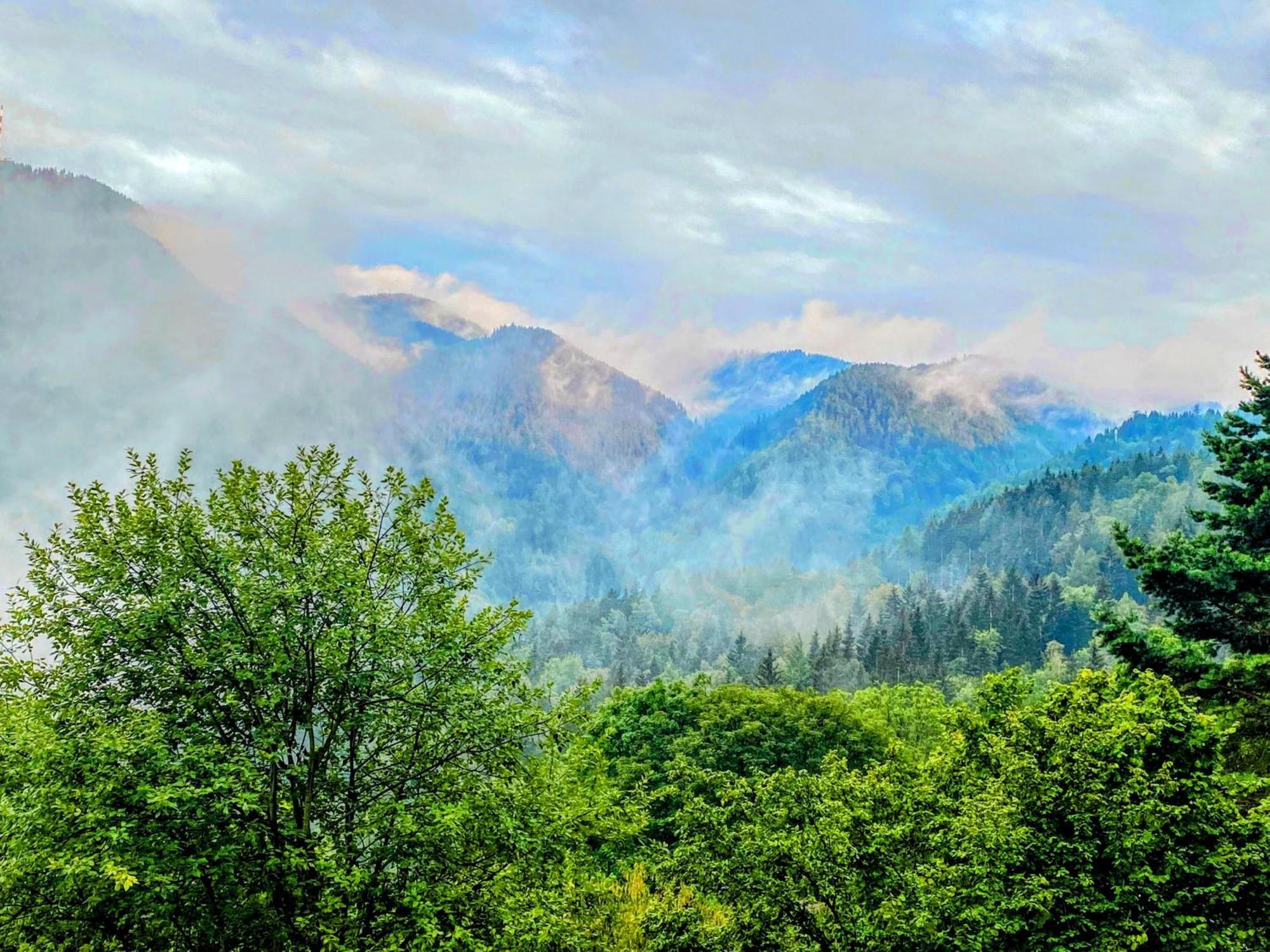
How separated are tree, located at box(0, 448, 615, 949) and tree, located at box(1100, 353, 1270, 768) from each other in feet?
58.4

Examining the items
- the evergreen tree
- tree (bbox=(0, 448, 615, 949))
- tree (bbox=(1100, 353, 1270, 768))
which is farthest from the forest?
the evergreen tree

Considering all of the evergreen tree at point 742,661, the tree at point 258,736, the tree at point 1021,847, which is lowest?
Result: the tree at point 1021,847

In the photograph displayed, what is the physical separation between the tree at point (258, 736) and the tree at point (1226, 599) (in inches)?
701

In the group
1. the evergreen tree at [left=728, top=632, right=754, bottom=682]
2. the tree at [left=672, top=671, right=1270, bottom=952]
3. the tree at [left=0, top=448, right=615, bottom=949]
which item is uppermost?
the evergreen tree at [left=728, top=632, right=754, bottom=682]

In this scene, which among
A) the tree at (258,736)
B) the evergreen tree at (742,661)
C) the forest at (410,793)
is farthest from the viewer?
the evergreen tree at (742,661)

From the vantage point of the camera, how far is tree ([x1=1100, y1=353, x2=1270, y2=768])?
930 inches

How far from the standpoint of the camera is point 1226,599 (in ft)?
79.0

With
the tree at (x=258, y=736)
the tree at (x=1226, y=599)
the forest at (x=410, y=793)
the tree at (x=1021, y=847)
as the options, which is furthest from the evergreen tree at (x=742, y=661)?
the tree at (x=258, y=736)

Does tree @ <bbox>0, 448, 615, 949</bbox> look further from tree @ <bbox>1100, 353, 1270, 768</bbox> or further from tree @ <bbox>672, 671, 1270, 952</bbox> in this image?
tree @ <bbox>1100, 353, 1270, 768</bbox>

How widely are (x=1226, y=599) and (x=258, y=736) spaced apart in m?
25.4

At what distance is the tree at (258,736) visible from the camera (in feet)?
46.1

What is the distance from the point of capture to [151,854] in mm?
13633

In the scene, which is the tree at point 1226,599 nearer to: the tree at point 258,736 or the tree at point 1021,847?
the tree at point 1021,847

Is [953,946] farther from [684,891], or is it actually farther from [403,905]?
[403,905]
